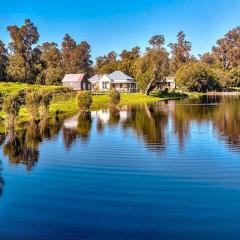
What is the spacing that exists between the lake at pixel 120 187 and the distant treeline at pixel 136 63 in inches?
3335

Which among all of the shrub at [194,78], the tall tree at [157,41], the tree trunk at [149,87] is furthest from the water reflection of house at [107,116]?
the tall tree at [157,41]

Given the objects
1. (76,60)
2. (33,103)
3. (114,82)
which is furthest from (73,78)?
(33,103)

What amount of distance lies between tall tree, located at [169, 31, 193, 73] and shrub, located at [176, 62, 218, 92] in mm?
38668

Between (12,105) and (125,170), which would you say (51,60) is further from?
(125,170)

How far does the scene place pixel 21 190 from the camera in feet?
66.8

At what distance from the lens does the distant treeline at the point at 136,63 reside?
394 feet

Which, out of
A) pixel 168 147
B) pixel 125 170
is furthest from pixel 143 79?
pixel 125 170

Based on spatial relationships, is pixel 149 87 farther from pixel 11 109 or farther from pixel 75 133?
pixel 75 133

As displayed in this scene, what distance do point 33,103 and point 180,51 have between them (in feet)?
461

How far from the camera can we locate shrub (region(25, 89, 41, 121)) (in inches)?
2113

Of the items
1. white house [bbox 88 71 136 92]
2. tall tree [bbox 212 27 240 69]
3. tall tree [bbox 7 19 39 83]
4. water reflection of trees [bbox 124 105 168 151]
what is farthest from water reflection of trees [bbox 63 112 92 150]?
tall tree [bbox 212 27 240 69]

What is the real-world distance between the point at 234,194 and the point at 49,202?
25.4 ft

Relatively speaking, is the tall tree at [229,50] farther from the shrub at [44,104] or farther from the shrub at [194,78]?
the shrub at [44,104]

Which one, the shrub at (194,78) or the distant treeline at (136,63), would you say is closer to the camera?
the distant treeline at (136,63)
